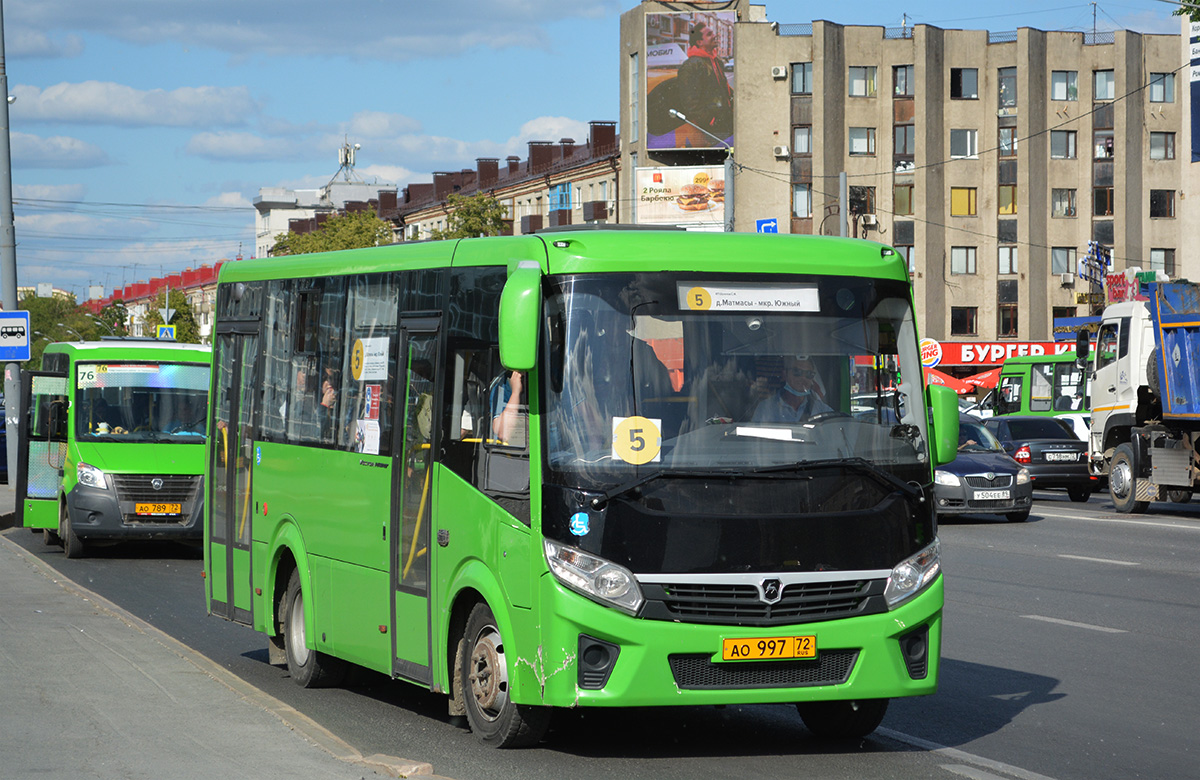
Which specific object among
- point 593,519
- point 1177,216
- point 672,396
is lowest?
point 593,519

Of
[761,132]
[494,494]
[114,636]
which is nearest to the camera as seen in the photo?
[494,494]

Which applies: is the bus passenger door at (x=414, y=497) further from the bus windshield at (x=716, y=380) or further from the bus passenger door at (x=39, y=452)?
the bus passenger door at (x=39, y=452)

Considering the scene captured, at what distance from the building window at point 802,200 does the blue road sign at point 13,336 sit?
54.1m

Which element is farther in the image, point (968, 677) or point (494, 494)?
point (968, 677)

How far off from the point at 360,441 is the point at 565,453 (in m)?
2.20

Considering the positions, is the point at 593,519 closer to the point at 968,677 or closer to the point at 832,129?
the point at 968,677

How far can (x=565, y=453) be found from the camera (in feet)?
24.2

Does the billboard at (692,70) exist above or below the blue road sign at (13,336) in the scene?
above

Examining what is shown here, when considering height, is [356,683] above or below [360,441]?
below

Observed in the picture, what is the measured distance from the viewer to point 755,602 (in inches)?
290

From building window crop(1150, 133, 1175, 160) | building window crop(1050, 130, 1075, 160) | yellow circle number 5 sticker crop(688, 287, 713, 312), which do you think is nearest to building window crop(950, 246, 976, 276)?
building window crop(1050, 130, 1075, 160)

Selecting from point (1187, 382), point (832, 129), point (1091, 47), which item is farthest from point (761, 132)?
point (1187, 382)

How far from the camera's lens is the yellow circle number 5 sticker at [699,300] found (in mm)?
7625

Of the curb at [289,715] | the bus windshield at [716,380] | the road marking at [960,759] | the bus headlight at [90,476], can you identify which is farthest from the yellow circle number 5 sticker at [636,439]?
the bus headlight at [90,476]
